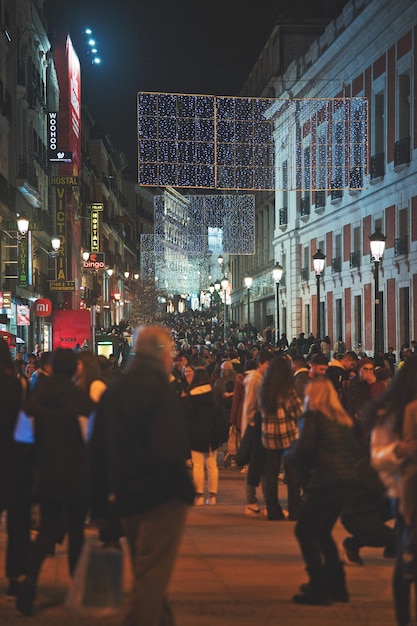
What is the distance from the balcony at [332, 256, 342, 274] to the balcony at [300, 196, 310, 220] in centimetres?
566

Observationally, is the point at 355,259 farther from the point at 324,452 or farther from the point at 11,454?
the point at 11,454

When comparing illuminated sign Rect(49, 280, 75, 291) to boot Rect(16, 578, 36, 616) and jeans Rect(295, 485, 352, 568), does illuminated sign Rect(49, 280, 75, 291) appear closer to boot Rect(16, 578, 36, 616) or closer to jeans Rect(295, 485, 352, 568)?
jeans Rect(295, 485, 352, 568)

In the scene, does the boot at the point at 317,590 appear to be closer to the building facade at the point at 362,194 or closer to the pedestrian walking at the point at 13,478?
the pedestrian walking at the point at 13,478

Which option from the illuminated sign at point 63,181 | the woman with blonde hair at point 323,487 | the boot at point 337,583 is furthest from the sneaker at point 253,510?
the illuminated sign at point 63,181

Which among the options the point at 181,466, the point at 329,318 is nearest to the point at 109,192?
the point at 329,318

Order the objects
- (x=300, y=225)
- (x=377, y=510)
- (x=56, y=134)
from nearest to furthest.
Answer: (x=377, y=510) < (x=56, y=134) < (x=300, y=225)

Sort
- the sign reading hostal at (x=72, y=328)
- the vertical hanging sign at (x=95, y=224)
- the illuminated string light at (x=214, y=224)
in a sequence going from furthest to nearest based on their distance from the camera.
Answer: the vertical hanging sign at (x=95, y=224) → the illuminated string light at (x=214, y=224) → the sign reading hostal at (x=72, y=328)

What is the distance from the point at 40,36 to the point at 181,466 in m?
49.2

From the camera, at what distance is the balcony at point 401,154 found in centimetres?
3731

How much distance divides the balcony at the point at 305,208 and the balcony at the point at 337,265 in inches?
223

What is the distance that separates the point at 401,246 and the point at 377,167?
435cm

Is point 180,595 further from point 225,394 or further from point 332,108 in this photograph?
point 332,108

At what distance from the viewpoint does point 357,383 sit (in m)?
11.9

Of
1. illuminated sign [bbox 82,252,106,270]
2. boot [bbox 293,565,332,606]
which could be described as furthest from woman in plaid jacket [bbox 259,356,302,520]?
illuminated sign [bbox 82,252,106,270]
